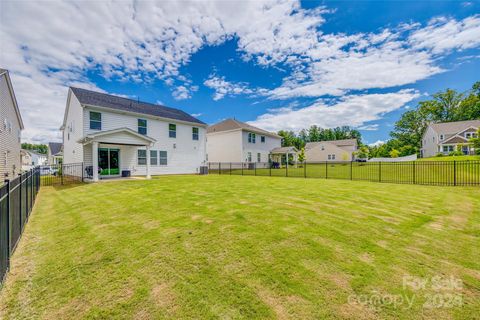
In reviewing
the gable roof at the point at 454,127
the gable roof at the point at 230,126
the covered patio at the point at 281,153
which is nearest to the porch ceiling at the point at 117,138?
the gable roof at the point at 230,126

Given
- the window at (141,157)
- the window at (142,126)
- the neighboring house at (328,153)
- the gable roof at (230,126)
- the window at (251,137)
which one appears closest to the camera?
the window at (141,157)

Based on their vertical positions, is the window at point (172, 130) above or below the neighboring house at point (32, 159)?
above

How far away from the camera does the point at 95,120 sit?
14742 millimetres

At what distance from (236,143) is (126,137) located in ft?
48.0

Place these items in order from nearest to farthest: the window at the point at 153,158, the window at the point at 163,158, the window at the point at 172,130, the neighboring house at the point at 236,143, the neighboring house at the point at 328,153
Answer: the window at the point at 153,158
the window at the point at 163,158
the window at the point at 172,130
the neighboring house at the point at 236,143
the neighboring house at the point at 328,153

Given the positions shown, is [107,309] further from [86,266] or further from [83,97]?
[83,97]

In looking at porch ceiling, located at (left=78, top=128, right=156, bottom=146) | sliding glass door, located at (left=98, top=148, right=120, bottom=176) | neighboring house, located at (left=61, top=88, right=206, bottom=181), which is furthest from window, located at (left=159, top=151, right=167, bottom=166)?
sliding glass door, located at (left=98, top=148, right=120, bottom=176)

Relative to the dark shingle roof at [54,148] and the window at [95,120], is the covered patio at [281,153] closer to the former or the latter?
the window at [95,120]

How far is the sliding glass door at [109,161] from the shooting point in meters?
15.0

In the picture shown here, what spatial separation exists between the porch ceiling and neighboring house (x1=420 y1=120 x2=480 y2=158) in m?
43.6

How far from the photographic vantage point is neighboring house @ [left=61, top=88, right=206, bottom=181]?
1419 centimetres

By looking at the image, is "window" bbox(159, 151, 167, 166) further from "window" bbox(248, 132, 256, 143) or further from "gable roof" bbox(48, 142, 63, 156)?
"gable roof" bbox(48, 142, 63, 156)

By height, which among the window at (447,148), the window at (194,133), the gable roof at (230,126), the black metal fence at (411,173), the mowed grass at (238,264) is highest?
the gable roof at (230,126)

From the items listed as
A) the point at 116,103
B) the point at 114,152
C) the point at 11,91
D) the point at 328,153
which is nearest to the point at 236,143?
the point at 116,103
